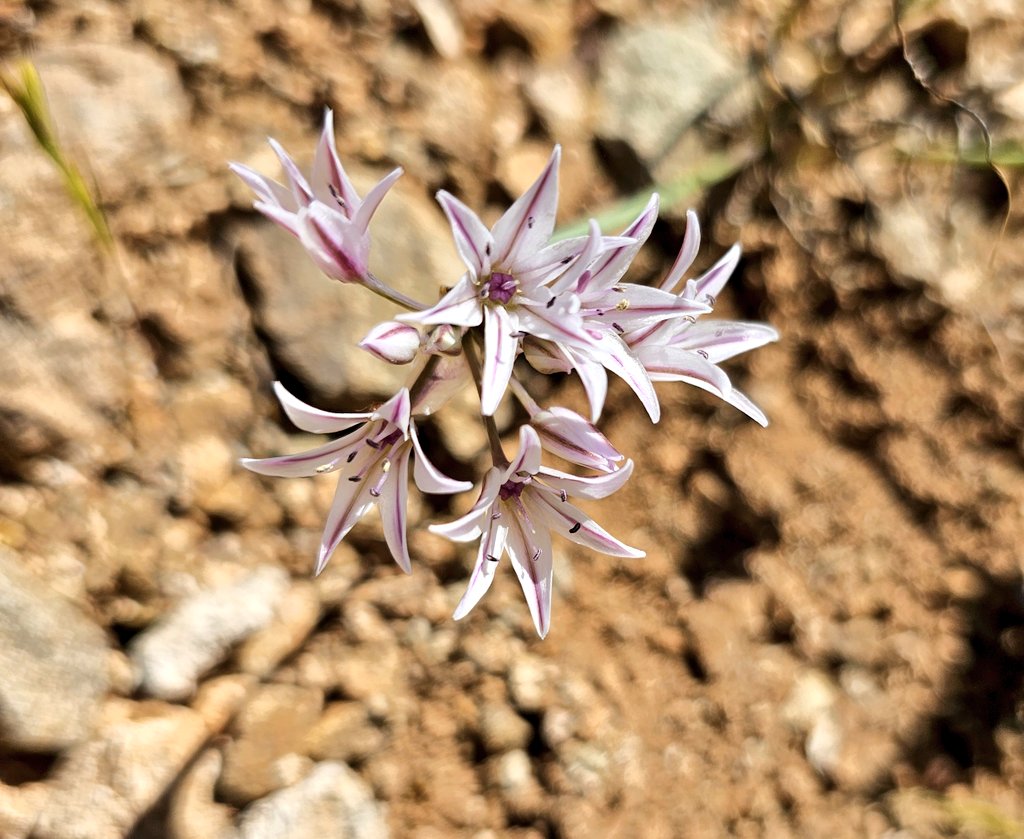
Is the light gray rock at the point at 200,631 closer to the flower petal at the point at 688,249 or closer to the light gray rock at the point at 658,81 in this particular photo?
the flower petal at the point at 688,249

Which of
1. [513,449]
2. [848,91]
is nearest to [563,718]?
[513,449]

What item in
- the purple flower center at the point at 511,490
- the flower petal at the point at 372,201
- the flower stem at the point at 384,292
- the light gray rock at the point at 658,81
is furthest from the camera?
the light gray rock at the point at 658,81

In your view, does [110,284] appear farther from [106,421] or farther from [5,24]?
[5,24]

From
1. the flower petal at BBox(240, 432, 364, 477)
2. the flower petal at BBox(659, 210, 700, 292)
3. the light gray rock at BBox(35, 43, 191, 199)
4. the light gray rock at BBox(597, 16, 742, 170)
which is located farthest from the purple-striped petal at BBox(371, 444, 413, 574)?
the light gray rock at BBox(597, 16, 742, 170)

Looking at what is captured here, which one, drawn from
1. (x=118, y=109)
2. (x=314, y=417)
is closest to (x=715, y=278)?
(x=314, y=417)

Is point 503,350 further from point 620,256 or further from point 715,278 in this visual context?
point 715,278

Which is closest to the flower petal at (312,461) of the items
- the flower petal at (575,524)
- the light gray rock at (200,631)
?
the flower petal at (575,524)

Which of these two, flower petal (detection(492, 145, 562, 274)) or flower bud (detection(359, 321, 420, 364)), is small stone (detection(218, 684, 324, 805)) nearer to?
flower bud (detection(359, 321, 420, 364))
